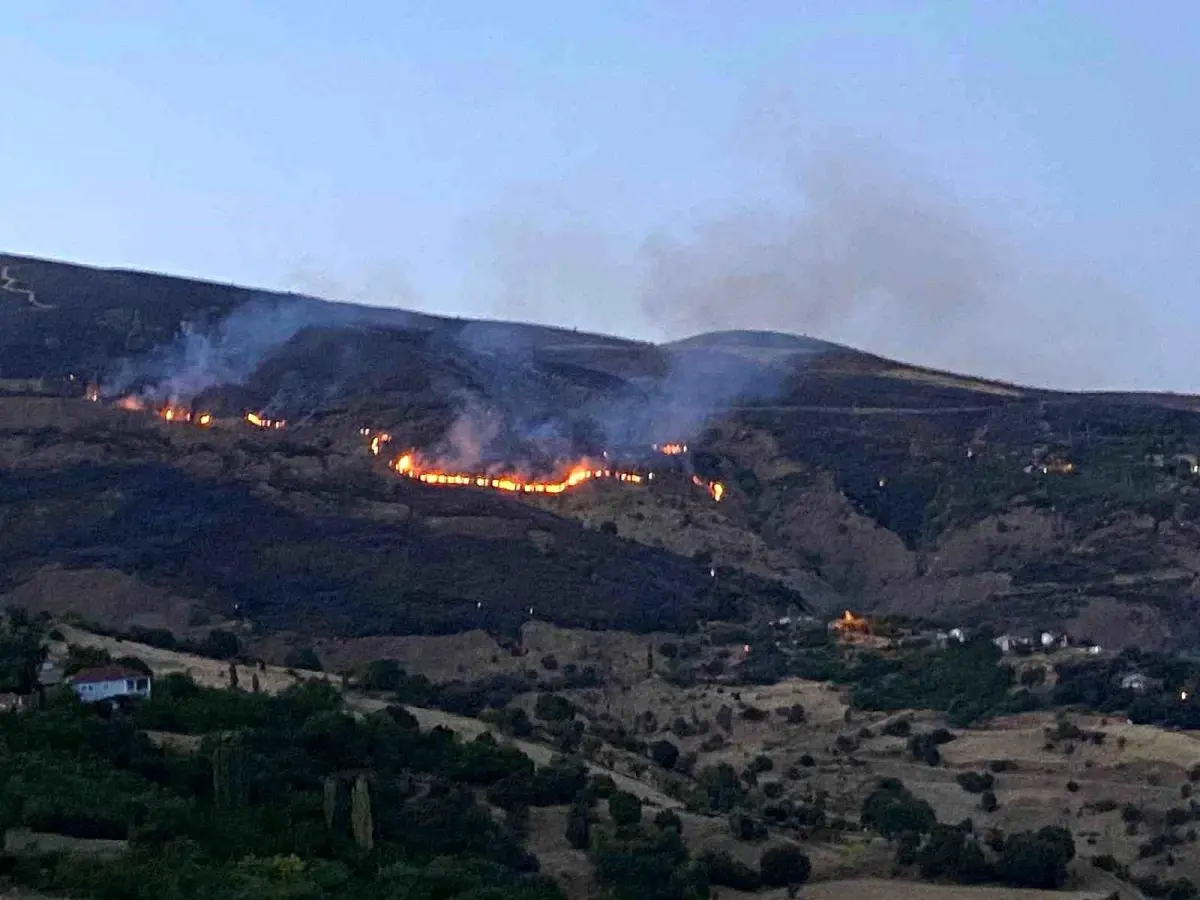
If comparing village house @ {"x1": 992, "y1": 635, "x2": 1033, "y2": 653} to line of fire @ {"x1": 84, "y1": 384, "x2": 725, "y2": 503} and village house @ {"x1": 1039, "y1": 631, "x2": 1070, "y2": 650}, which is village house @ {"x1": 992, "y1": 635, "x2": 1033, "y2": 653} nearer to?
village house @ {"x1": 1039, "y1": 631, "x2": 1070, "y2": 650}

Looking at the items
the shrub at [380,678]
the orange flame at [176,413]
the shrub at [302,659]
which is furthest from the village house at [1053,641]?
the orange flame at [176,413]

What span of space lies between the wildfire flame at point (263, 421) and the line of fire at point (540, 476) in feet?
11.8

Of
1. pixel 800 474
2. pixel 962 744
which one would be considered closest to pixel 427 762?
pixel 962 744

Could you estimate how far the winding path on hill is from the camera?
3846 inches

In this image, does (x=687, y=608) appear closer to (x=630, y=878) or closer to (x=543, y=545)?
(x=543, y=545)

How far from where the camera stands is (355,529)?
65188mm

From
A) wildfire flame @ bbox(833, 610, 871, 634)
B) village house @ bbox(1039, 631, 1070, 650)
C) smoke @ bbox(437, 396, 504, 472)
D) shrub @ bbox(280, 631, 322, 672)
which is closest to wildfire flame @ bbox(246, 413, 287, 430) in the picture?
smoke @ bbox(437, 396, 504, 472)

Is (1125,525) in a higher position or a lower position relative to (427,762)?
higher

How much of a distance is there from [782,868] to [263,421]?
179ft

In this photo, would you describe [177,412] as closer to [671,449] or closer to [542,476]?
[542,476]

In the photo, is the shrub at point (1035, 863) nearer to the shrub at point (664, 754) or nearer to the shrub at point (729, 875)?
the shrub at point (729, 875)

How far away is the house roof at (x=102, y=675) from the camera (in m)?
36.3

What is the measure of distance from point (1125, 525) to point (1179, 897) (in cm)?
4328

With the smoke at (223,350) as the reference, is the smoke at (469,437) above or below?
below
